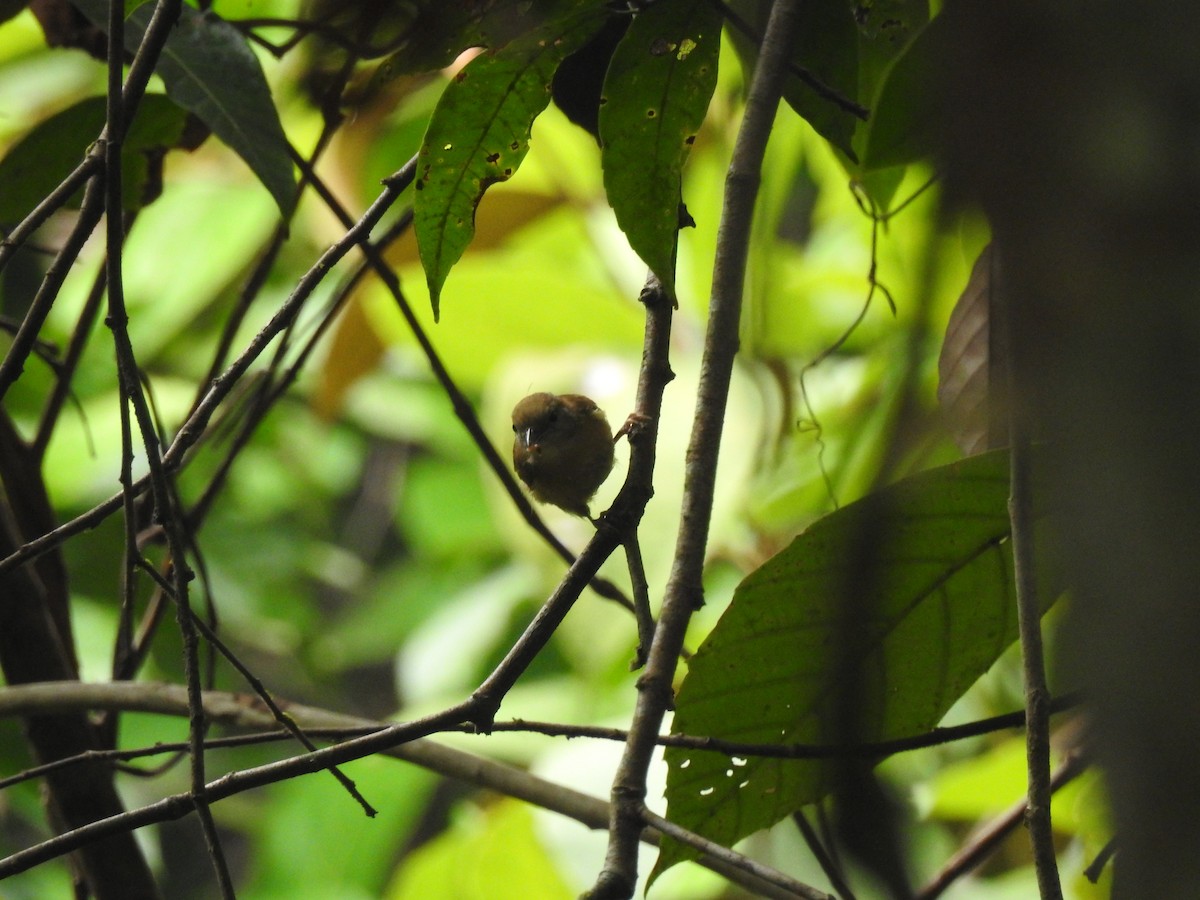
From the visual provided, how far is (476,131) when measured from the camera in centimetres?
138

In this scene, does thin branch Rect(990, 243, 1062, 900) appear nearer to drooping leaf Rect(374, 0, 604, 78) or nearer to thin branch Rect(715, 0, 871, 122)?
thin branch Rect(715, 0, 871, 122)

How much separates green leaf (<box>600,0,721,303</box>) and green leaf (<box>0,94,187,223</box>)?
0.71 meters

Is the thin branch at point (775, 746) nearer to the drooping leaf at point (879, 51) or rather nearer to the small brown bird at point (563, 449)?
the drooping leaf at point (879, 51)

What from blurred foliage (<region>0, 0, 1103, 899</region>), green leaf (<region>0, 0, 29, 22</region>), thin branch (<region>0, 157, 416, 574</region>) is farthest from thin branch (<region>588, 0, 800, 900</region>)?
green leaf (<region>0, 0, 29, 22</region>)

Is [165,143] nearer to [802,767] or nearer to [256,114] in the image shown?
[256,114]

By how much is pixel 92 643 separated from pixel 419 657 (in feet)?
3.41

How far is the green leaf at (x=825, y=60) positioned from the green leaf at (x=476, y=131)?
0.87 ft

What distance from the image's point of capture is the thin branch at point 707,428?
993 mm

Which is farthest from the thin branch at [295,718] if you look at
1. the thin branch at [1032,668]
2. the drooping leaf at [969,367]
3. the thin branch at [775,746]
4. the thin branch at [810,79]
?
the thin branch at [810,79]

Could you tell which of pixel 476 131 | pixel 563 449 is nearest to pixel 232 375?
pixel 476 131

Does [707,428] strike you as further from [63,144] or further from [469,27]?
[63,144]

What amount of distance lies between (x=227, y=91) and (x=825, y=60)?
738mm

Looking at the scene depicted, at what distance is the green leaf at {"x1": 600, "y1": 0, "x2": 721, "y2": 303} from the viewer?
4.38 feet

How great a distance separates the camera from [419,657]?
4.06 metres
